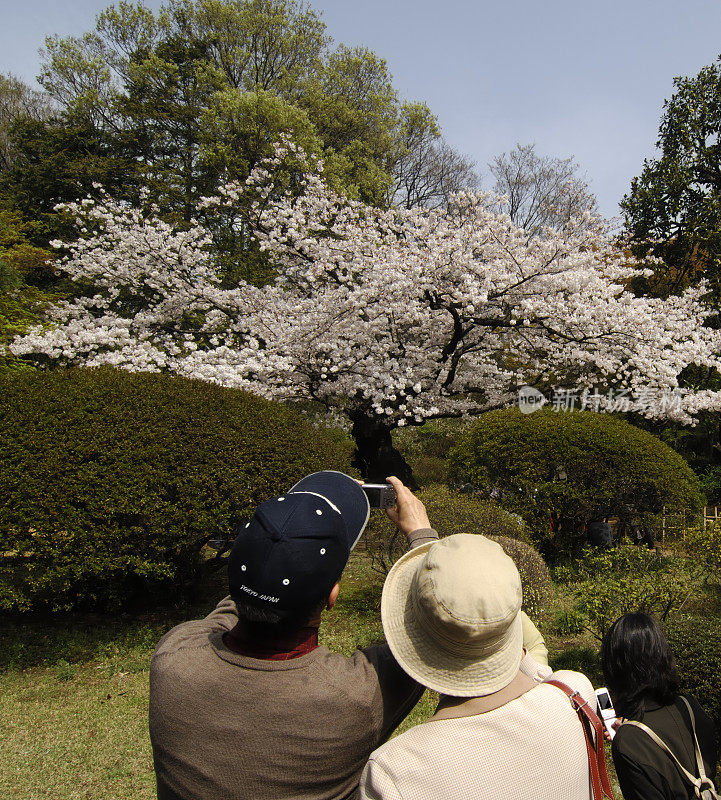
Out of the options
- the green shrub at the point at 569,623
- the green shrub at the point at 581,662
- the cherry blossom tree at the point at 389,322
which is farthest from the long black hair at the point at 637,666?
the cherry blossom tree at the point at 389,322

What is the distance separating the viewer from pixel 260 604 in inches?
45.2

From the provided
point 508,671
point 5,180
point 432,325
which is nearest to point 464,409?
point 432,325

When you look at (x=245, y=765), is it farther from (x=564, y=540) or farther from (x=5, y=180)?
(x=5, y=180)

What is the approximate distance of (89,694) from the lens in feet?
13.1

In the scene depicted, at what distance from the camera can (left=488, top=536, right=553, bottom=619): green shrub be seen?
15.5 feet

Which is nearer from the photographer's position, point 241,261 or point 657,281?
point 657,281

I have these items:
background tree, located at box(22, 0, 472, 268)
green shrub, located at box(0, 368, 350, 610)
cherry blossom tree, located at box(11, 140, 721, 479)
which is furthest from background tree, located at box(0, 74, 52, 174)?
green shrub, located at box(0, 368, 350, 610)

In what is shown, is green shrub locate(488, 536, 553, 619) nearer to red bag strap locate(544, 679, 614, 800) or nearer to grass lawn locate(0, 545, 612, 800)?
grass lawn locate(0, 545, 612, 800)

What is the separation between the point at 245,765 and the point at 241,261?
14.2 meters

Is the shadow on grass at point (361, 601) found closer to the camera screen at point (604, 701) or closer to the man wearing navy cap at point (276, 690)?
the camera screen at point (604, 701)

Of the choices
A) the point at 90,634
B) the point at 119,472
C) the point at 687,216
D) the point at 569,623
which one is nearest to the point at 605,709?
the point at 569,623

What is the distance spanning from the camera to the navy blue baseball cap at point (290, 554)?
115 cm

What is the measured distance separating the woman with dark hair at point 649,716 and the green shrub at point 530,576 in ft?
8.55

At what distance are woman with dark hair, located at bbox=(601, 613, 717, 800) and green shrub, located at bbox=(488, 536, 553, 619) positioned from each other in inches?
103
